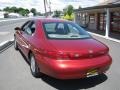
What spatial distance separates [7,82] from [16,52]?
4.10m

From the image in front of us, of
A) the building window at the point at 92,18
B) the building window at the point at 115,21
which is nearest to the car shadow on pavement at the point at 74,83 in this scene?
the building window at the point at 115,21

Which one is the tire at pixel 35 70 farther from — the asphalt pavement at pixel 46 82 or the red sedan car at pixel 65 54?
the asphalt pavement at pixel 46 82

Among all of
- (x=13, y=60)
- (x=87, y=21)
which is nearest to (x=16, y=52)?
(x=13, y=60)

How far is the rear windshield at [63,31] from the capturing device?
623 centimetres

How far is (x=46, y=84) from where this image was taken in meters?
5.73

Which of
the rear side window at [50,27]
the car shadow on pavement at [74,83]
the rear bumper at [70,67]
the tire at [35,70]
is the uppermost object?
the rear side window at [50,27]

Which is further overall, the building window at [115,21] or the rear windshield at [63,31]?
the building window at [115,21]

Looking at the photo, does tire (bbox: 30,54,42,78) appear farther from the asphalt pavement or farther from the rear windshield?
the rear windshield

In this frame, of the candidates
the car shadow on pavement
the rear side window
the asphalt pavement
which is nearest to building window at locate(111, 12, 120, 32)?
the asphalt pavement

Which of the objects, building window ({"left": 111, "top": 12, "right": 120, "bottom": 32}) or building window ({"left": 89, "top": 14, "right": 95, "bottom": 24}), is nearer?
building window ({"left": 111, "top": 12, "right": 120, "bottom": 32})

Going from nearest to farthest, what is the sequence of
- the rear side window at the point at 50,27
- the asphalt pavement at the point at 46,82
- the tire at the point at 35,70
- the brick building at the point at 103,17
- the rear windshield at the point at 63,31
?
the asphalt pavement at the point at 46,82, the tire at the point at 35,70, the rear windshield at the point at 63,31, the rear side window at the point at 50,27, the brick building at the point at 103,17

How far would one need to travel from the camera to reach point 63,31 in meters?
6.67

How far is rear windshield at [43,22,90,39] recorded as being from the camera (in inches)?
245

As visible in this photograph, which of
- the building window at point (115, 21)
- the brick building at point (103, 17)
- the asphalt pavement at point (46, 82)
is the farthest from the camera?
the building window at point (115, 21)
